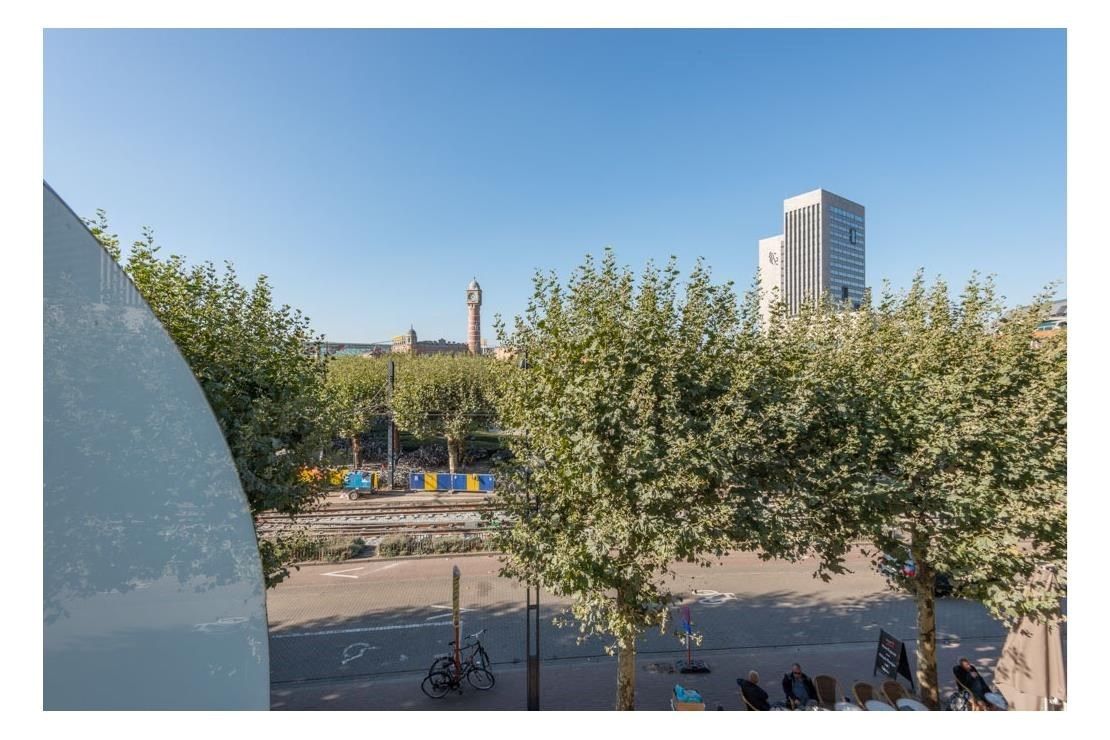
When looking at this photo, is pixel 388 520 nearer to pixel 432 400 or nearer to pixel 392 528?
pixel 392 528

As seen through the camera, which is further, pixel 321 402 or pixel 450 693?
pixel 450 693

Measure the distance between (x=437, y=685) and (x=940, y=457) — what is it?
351 inches

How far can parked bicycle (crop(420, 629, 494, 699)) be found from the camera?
9469mm

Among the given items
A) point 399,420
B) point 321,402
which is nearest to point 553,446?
point 321,402

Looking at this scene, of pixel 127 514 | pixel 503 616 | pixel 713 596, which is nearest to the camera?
pixel 127 514

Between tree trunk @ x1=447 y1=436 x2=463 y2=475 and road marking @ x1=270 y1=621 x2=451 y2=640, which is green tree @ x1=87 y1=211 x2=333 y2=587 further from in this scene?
tree trunk @ x1=447 y1=436 x2=463 y2=475

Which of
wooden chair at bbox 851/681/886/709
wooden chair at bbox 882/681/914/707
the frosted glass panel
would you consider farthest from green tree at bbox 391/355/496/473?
the frosted glass panel

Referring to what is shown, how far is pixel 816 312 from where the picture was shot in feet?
29.7

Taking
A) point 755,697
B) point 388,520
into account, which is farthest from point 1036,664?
point 388,520

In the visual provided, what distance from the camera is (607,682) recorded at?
985 cm

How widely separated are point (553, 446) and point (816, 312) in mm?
5303
